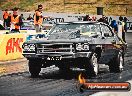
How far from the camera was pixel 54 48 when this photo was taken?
11.6m

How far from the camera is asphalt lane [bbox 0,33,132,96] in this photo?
9.05 metres

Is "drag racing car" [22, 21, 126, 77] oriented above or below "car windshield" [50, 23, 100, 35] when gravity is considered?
below

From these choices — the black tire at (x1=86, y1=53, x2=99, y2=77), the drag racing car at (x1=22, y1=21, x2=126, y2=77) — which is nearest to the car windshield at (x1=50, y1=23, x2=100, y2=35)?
the drag racing car at (x1=22, y1=21, x2=126, y2=77)

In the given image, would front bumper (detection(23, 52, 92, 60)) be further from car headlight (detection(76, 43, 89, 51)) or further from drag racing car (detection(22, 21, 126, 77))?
car headlight (detection(76, 43, 89, 51))

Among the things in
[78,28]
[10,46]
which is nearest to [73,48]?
[78,28]

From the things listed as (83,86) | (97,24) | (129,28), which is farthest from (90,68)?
(129,28)

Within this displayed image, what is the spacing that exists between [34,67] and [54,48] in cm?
95

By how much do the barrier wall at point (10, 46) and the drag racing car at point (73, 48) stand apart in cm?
538

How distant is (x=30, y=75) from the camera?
12.7 meters

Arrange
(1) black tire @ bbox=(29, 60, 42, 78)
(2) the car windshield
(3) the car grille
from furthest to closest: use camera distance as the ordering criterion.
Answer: (2) the car windshield < (1) black tire @ bbox=(29, 60, 42, 78) < (3) the car grille

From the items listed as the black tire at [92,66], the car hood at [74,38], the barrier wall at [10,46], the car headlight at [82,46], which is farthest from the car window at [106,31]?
the barrier wall at [10,46]

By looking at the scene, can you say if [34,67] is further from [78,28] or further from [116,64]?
[116,64]

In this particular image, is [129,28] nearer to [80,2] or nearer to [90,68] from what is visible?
[80,2]

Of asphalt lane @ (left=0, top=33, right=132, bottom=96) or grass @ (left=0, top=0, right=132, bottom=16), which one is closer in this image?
asphalt lane @ (left=0, top=33, right=132, bottom=96)
